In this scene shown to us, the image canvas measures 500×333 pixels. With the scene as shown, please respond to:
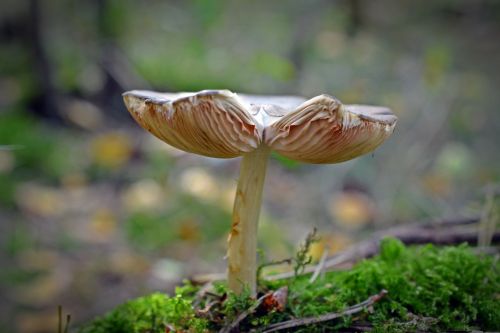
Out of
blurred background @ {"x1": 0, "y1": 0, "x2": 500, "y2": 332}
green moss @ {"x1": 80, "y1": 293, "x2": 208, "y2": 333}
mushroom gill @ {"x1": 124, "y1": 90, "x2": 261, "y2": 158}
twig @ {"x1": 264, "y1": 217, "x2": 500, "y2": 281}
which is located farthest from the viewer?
blurred background @ {"x1": 0, "y1": 0, "x2": 500, "y2": 332}

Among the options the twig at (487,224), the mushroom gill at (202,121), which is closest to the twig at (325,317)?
the mushroom gill at (202,121)

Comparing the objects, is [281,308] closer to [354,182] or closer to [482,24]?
[354,182]

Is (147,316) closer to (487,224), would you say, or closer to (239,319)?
(239,319)

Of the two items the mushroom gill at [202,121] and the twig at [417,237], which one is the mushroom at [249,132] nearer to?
the mushroom gill at [202,121]

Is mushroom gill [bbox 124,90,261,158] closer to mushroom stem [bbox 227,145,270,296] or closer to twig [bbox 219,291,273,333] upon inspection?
mushroom stem [bbox 227,145,270,296]

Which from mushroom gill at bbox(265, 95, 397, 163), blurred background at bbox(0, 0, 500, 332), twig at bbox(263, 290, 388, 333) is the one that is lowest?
twig at bbox(263, 290, 388, 333)

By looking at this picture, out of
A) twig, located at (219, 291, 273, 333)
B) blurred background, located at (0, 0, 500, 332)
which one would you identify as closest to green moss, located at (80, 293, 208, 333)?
twig, located at (219, 291, 273, 333)
